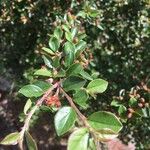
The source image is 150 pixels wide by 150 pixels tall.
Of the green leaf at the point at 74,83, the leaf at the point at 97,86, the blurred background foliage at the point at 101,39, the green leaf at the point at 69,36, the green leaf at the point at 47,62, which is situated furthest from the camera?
the blurred background foliage at the point at 101,39

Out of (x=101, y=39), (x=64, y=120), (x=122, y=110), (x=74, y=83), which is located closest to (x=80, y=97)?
(x=74, y=83)

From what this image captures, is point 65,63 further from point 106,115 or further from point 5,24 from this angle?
point 5,24

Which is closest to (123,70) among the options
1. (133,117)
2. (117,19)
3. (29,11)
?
(117,19)

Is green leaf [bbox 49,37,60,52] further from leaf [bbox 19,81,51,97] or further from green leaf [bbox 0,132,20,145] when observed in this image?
green leaf [bbox 0,132,20,145]

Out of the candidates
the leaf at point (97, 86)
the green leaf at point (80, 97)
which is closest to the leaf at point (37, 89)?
the green leaf at point (80, 97)

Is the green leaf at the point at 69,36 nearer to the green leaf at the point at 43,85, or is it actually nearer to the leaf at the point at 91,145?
the green leaf at the point at 43,85

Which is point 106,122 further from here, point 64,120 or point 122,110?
point 122,110

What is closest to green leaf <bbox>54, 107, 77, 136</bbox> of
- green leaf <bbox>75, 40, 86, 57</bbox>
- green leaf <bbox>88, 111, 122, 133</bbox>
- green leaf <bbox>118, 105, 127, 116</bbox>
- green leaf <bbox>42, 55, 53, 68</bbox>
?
green leaf <bbox>88, 111, 122, 133</bbox>
